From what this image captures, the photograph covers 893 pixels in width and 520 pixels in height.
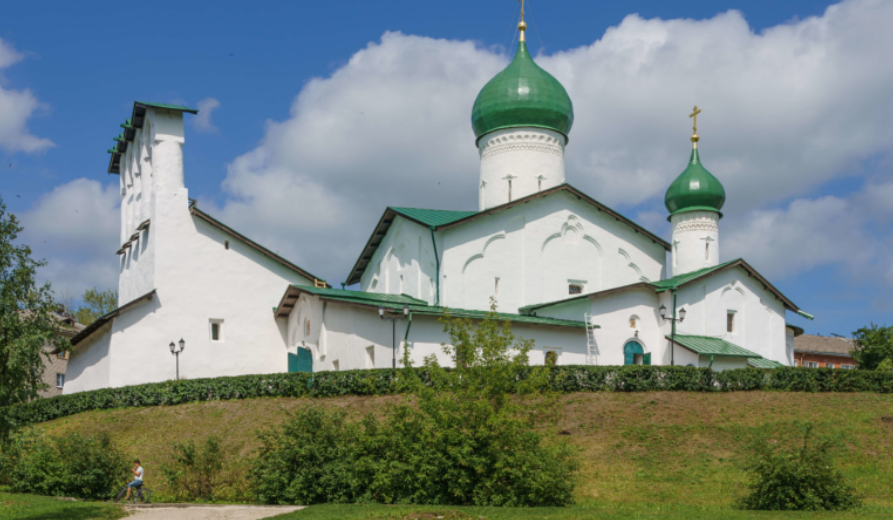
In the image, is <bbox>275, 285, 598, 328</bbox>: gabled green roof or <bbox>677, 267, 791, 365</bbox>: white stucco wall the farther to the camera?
<bbox>677, 267, 791, 365</bbox>: white stucco wall

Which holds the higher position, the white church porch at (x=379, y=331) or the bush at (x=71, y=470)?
the white church porch at (x=379, y=331)

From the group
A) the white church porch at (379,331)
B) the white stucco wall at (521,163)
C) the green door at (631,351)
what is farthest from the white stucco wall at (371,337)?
the white stucco wall at (521,163)

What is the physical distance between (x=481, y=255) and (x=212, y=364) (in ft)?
32.3

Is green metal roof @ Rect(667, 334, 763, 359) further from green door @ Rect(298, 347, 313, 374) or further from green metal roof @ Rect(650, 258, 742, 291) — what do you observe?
green door @ Rect(298, 347, 313, 374)

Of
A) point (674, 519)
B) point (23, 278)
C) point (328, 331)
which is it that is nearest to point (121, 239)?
point (328, 331)

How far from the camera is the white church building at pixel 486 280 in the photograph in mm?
25453

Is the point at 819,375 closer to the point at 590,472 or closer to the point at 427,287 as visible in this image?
the point at 590,472

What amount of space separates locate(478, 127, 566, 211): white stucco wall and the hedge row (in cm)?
958

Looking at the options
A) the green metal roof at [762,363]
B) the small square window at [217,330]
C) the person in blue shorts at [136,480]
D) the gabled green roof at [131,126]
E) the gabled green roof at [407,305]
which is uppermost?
the gabled green roof at [131,126]

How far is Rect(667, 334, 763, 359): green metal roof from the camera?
24.8m

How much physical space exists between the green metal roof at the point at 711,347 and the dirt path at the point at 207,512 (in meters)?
14.9

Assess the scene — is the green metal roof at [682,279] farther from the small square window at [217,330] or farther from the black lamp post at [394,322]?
the small square window at [217,330]

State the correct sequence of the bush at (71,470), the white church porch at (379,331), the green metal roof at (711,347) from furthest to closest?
the green metal roof at (711,347), the white church porch at (379,331), the bush at (71,470)

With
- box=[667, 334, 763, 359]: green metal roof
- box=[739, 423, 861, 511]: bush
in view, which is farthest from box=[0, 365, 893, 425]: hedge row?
box=[739, 423, 861, 511]: bush
